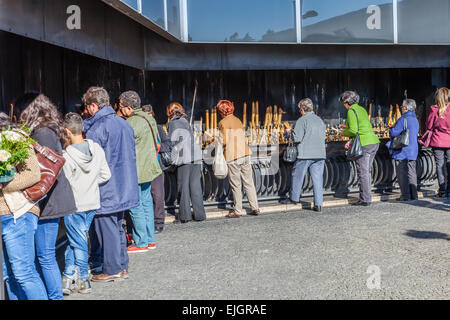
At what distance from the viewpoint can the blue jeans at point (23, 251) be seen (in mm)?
4191

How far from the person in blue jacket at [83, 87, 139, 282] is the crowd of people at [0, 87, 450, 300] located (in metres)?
0.01

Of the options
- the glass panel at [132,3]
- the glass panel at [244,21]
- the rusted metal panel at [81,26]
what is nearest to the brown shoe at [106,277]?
the rusted metal panel at [81,26]

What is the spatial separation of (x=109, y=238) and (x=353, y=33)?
9.24m

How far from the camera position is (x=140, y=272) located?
6.09m

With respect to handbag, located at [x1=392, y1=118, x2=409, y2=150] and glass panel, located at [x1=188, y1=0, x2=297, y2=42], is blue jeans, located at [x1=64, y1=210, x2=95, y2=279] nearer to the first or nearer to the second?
handbag, located at [x1=392, y1=118, x2=409, y2=150]

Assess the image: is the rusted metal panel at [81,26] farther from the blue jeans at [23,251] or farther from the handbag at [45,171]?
the blue jeans at [23,251]

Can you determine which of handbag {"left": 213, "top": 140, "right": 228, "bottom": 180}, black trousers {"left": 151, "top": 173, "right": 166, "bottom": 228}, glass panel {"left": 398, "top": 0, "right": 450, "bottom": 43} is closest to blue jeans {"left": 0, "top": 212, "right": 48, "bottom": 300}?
black trousers {"left": 151, "top": 173, "right": 166, "bottom": 228}

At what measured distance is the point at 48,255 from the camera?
15.0 feet

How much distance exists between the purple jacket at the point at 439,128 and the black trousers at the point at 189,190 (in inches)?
178

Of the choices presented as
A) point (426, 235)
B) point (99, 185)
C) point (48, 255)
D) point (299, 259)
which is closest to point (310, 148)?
point (426, 235)

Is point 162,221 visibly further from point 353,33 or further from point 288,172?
point 353,33

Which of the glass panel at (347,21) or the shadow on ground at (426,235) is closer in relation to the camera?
the shadow on ground at (426,235)

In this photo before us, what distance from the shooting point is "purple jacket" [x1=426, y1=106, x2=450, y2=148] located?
10.1 metres
